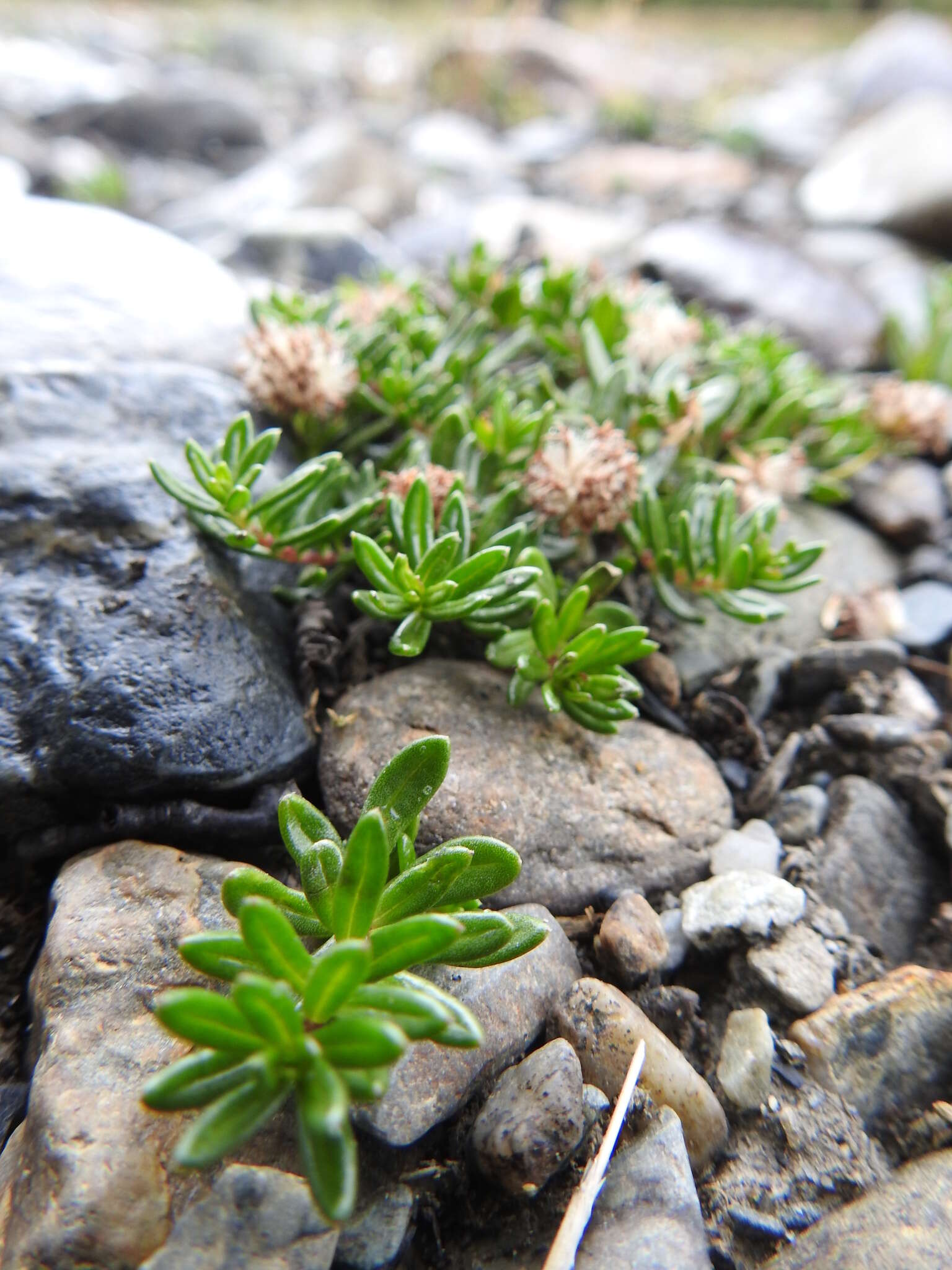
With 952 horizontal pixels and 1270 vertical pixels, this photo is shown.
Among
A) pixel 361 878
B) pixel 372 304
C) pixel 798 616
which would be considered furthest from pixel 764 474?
pixel 361 878

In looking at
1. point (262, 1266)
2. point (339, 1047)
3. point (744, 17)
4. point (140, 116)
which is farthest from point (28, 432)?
point (744, 17)

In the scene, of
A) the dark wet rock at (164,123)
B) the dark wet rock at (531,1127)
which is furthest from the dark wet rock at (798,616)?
the dark wet rock at (164,123)

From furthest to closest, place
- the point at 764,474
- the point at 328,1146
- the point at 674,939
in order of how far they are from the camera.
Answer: the point at 764,474 → the point at 674,939 → the point at 328,1146

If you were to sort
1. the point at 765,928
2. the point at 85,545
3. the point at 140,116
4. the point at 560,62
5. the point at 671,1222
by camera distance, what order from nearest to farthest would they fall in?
1. the point at 671,1222
2. the point at 765,928
3. the point at 85,545
4. the point at 140,116
5. the point at 560,62

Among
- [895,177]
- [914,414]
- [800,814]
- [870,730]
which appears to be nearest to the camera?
[800,814]

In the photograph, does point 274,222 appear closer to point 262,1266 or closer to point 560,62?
point 262,1266

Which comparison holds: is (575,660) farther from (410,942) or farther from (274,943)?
(274,943)

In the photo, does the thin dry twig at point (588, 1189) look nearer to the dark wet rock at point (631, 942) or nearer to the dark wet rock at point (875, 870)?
the dark wet rock at point (631, 942)
